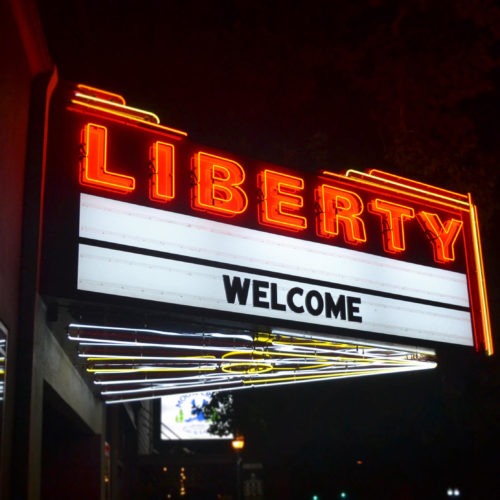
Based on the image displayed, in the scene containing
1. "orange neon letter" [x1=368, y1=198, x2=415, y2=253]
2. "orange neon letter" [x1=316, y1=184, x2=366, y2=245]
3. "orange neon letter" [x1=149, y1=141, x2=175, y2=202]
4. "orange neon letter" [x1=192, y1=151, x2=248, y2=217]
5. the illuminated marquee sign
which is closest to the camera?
the illuminated marquee sign

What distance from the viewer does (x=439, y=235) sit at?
433 inches

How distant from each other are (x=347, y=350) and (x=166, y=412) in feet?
181

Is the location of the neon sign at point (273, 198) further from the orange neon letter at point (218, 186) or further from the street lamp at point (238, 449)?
the street lamp at point (238, 449)

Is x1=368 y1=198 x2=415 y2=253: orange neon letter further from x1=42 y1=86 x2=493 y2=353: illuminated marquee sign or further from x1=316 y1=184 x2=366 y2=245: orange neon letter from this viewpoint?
x1=316 y1=184 x2=366 y2=245: orange neon letter

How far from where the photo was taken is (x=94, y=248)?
25.5 ft

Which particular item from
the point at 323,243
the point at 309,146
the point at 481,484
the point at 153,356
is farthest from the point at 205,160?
the point at 481,484

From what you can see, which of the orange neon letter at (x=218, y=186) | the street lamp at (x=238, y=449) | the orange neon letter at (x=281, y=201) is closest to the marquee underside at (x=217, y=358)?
the orange neon letter at (x=281, y=201)

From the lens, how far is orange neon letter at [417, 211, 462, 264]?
10898 millimetres

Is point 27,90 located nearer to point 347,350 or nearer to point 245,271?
point 245,271

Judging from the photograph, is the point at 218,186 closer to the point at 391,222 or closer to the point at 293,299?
the point at 293,299

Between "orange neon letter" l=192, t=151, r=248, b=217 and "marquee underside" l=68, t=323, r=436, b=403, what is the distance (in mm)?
1380

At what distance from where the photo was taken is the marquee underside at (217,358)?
9250mm

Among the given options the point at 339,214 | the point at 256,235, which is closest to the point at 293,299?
the point at 256,235

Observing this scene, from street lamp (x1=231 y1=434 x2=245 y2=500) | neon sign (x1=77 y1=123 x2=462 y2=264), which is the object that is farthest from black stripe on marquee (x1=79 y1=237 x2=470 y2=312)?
street lamp (x1=231 y1=434 x2=245 y2=500)
